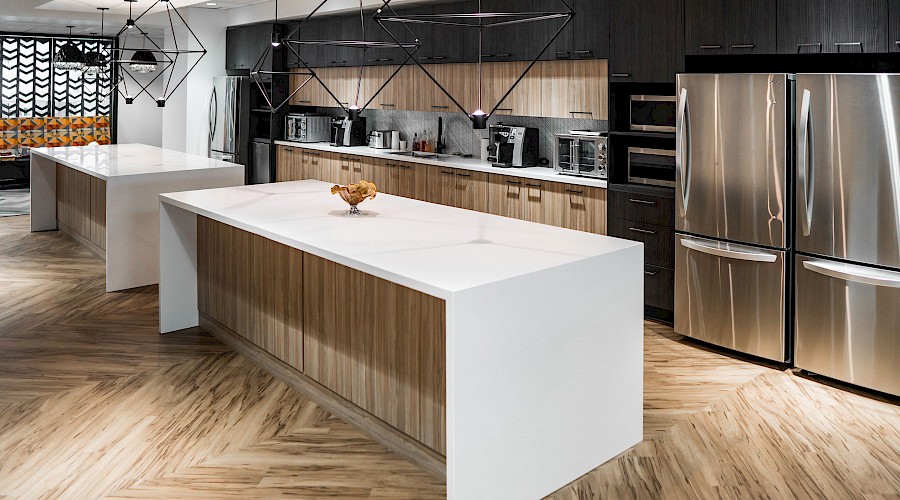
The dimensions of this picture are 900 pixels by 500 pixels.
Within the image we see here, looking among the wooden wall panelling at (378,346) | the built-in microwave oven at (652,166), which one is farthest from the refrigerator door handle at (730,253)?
the wooden wall panelling at (378,346)

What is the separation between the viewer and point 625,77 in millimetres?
5234

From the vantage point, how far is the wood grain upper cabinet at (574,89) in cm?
558

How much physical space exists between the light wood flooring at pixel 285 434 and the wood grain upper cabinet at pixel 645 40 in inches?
68.5

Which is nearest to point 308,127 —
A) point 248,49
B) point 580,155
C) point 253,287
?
point 248,49

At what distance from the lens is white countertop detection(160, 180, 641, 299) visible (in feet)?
9.53

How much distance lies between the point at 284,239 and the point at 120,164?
11.8 feet

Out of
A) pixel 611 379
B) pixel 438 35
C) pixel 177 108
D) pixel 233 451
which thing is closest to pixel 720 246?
pixel 611 379

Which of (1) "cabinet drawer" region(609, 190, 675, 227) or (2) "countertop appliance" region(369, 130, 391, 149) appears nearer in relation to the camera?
(1) "cabinet drawer" region(609, 190, 675, 227)

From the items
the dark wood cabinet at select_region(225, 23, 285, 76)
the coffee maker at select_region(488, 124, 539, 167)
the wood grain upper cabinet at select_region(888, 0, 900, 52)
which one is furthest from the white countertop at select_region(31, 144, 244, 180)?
the wood grain upper cabinet at select_region(888, 0, 900, 52)

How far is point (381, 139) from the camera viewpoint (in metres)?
8.09

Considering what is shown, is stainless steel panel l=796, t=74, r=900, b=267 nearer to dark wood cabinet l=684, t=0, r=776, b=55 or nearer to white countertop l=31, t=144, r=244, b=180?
dark wood cabinet l=684, t=0, r=776, b=55

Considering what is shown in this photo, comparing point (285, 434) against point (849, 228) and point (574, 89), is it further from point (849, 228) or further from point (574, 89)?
point (574, 89)

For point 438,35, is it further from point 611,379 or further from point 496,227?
point 611,379

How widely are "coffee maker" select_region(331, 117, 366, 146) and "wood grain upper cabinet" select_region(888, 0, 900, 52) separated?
5545mm
